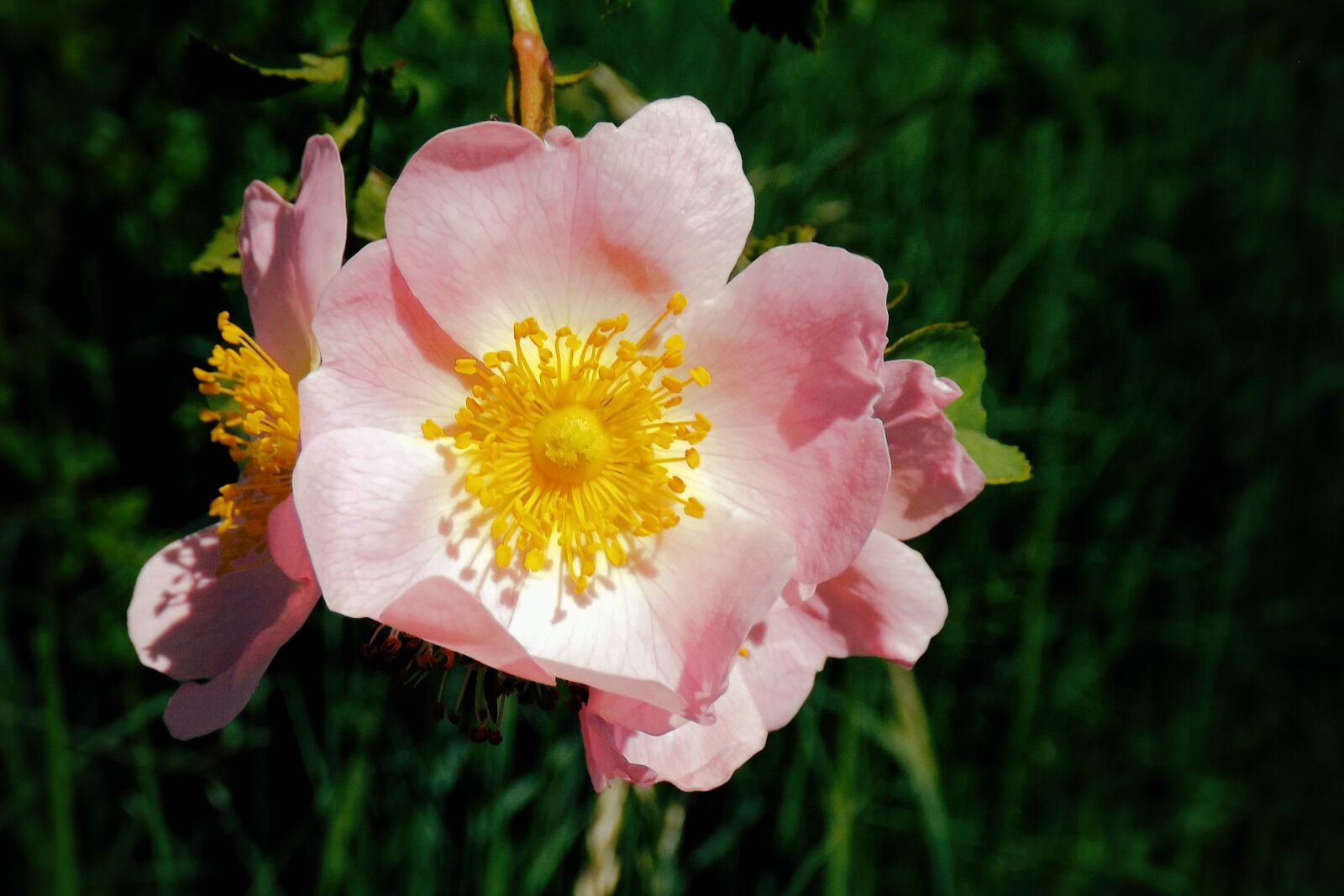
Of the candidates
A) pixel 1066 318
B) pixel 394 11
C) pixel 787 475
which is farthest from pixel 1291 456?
pixel 394 11

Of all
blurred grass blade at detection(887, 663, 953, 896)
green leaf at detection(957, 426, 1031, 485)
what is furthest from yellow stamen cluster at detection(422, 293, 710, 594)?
blurred grass blade at detection(887, 663, 953, 896)

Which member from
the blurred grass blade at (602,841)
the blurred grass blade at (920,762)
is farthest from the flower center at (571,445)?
the blurred grass blade at (920,762)

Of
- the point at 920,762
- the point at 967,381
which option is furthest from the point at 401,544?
the point at 920,762

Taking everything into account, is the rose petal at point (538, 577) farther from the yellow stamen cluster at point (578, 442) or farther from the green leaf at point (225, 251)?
the green leaf at point (225, 251)

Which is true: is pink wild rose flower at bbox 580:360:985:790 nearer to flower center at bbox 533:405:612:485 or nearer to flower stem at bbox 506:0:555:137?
flower center at bbox 533:405:612:485

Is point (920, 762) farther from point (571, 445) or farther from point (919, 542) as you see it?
point (571, 445)

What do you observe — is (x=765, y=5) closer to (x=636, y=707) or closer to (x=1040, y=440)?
(x=636, y=707)
